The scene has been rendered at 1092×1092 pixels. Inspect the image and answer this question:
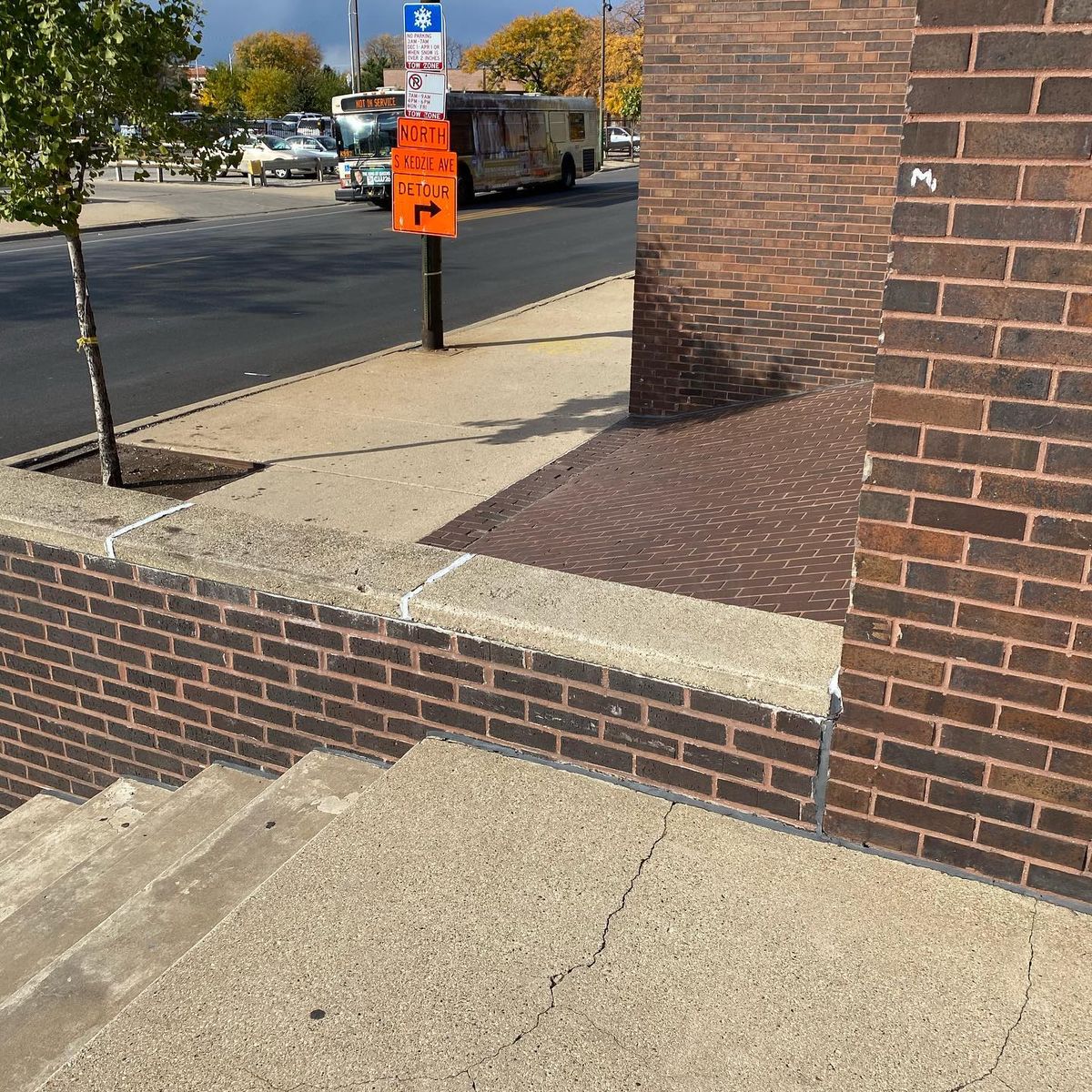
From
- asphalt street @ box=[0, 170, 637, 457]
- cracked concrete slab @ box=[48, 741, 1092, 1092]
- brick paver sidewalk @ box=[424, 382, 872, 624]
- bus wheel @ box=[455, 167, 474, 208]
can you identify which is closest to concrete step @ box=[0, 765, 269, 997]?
cracked concrete slab @ box=[48, 741, 1092, 1092]

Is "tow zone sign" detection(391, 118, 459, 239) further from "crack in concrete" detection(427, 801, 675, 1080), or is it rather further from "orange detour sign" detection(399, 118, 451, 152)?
"crack in concrete" detection(427, 801, 675, 1080)

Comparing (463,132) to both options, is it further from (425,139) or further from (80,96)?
(80,96)

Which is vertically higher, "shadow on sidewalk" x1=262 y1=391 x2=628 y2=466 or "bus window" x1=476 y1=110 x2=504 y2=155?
"bus window" x1=476 y1=110 x2=504 y2=155

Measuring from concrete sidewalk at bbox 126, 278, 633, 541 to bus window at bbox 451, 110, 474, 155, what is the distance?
19727 mm

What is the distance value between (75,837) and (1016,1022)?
3.04 meters

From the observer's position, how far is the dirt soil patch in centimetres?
854

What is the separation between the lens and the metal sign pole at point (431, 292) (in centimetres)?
1299

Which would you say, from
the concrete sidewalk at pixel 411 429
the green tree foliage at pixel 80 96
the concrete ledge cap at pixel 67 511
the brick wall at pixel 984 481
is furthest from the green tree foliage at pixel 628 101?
the brick wall at pixel 984 481

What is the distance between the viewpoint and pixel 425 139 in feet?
37.7

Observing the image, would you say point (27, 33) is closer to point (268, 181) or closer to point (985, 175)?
point (985, 175)

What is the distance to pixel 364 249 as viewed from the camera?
23594 mm

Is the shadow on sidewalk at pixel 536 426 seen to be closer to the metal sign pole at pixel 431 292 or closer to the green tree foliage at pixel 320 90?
the metal sign pole at pixel 431 292

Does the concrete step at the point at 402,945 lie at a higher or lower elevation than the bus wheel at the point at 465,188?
higher

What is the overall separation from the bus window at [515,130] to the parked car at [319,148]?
38.5ft
